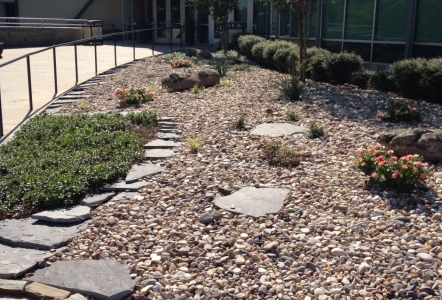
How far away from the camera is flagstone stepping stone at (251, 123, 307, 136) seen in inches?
290

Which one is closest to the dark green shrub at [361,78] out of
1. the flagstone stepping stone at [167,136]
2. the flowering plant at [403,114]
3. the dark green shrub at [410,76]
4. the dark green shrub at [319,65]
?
the dark green shrub at [319,65]

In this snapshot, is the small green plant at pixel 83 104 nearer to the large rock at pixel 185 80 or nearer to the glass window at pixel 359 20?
the large rock at pixel 185 80

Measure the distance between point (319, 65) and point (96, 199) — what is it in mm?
8176

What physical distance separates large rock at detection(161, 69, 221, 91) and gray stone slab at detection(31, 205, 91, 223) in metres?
Answer: 6.64

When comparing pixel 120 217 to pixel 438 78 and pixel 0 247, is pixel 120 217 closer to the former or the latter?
pixel 0 247

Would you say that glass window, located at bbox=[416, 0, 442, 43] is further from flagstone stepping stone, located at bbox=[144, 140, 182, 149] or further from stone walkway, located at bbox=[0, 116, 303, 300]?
stone walkway, located at bbox=[0, 116, 303, 300]

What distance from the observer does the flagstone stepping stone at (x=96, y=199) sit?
16.7 feet

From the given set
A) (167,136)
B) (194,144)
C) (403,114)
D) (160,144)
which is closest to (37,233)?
(194,144)

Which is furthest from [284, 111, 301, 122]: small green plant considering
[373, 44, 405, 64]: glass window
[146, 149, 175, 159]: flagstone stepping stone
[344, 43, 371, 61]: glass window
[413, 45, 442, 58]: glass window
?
[344, 43, 371, 61]: glass window

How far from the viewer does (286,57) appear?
45.0 ft

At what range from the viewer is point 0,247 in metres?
4.30

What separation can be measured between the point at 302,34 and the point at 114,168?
7665 millimetres

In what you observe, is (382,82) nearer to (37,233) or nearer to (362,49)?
(362,49)

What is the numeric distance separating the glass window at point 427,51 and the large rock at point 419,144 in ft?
22.3
